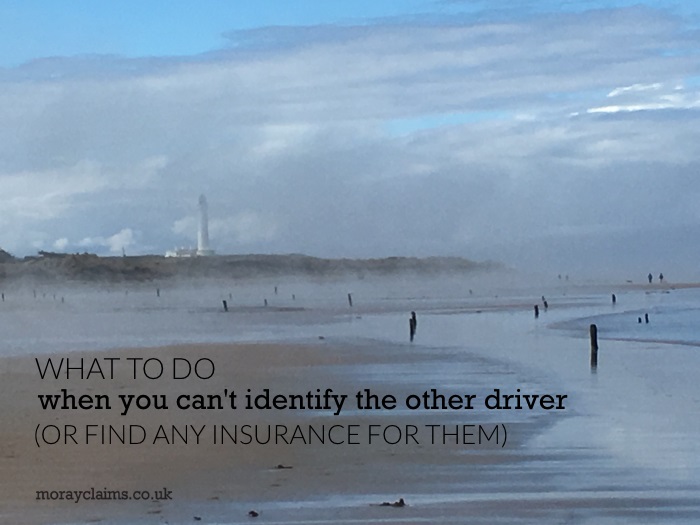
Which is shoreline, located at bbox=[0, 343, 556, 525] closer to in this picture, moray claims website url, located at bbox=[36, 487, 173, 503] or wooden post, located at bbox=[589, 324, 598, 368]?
moray claims website url, located at bbox=[36, 487, 173, 503]

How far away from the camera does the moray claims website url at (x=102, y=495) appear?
361 inches

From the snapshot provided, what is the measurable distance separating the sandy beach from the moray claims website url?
0.10 ft

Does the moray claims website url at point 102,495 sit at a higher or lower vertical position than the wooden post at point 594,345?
lower

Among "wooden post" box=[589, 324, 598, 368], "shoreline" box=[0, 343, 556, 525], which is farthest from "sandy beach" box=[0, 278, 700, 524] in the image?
"wooden post" box=[589, 324, 598, 368]

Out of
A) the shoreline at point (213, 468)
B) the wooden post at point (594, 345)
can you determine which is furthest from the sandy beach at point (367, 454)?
the wooden post at point (594, 345)

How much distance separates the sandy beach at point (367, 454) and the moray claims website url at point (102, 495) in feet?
0.10

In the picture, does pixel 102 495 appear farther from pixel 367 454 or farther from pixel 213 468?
pixel 367 454

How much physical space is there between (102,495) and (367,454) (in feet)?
9.57

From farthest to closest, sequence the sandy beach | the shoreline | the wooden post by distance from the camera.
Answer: the wooden post < the shoreline < the sandy beach

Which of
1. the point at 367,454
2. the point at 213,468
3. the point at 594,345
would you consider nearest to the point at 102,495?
the point at 213,468

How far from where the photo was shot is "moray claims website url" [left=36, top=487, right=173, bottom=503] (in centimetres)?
918

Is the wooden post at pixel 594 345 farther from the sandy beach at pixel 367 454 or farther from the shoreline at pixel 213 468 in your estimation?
the shoreline at pixel 213 468

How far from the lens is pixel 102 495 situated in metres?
9.33

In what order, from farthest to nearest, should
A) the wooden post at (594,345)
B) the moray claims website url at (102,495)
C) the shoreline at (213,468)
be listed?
the wooden post at (594,345) < the moray claims website url at (102,495) < the shoreline at (213,468)
